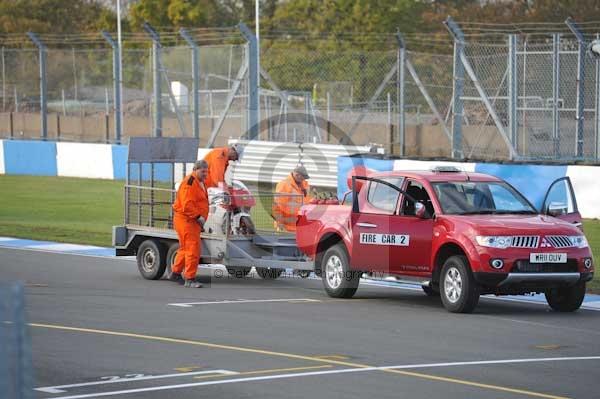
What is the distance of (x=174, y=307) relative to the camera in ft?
48.3

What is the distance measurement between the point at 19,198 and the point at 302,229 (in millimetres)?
16637

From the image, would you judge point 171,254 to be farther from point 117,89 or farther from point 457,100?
point 117,89

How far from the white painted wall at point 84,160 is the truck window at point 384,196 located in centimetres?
2037

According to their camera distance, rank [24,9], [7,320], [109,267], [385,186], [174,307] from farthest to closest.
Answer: [24,9], [109,267], [385,186], [174,307], [7,320]

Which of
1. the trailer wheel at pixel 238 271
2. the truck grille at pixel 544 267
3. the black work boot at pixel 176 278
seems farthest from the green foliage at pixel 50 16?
the truck grille at pixel 544 267

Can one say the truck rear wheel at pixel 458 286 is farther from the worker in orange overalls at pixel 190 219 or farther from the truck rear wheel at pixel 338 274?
the worker in orange overalls at pixel 190 219

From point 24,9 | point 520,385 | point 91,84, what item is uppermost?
point 24,9

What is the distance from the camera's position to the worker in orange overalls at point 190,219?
16.6 metres

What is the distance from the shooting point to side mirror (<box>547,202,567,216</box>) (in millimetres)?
15695

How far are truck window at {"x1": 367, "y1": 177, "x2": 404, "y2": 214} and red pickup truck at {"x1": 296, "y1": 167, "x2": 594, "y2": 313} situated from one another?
0.05 ft

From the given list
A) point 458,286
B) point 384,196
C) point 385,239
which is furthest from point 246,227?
point 458,286

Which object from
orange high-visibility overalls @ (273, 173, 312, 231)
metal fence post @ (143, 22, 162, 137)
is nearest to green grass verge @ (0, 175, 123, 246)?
metal fence post @ (143, 22, 162, 137)

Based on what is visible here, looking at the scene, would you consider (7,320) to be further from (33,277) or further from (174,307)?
(33,277)

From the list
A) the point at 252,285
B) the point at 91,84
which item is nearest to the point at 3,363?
Answer: the point at 252,285
